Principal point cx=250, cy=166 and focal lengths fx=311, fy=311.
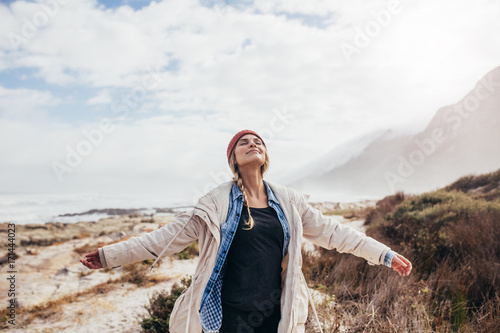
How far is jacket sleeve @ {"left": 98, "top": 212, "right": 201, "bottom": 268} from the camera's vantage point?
1893 mm

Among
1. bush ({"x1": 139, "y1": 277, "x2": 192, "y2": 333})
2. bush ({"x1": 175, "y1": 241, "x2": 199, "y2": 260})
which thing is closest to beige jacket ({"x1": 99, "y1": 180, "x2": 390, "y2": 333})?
bush ({"x1": 139, "y1": 277, "x2": 192, "y2": 333})

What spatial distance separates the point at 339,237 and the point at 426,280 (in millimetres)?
3130

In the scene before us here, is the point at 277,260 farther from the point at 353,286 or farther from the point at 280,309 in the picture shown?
the point at 353,286

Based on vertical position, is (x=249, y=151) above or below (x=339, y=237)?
above

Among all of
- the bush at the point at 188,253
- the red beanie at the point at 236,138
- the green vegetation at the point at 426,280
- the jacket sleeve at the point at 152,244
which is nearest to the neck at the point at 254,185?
the red beanie at the point at 236,138

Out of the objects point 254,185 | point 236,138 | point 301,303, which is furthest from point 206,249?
point 236,138

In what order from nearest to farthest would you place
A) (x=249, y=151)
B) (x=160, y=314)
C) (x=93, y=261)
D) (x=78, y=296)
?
(x=93, y=261) → (x=249, y=151) → (x=160, y=314) → (x=78, y=296)

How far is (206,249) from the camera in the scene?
202cm

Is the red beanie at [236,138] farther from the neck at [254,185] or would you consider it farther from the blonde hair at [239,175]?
the neck at [254,185]

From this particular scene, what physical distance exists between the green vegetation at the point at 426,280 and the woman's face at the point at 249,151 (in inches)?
70.3

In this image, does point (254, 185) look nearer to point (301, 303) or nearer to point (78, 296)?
point (301, 303)

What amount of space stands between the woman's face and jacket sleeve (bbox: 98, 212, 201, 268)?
56cm

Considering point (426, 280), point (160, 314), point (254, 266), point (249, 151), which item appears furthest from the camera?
point (426, 280)

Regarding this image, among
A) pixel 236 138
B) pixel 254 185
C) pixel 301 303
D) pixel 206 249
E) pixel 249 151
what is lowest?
pixel 301 303
